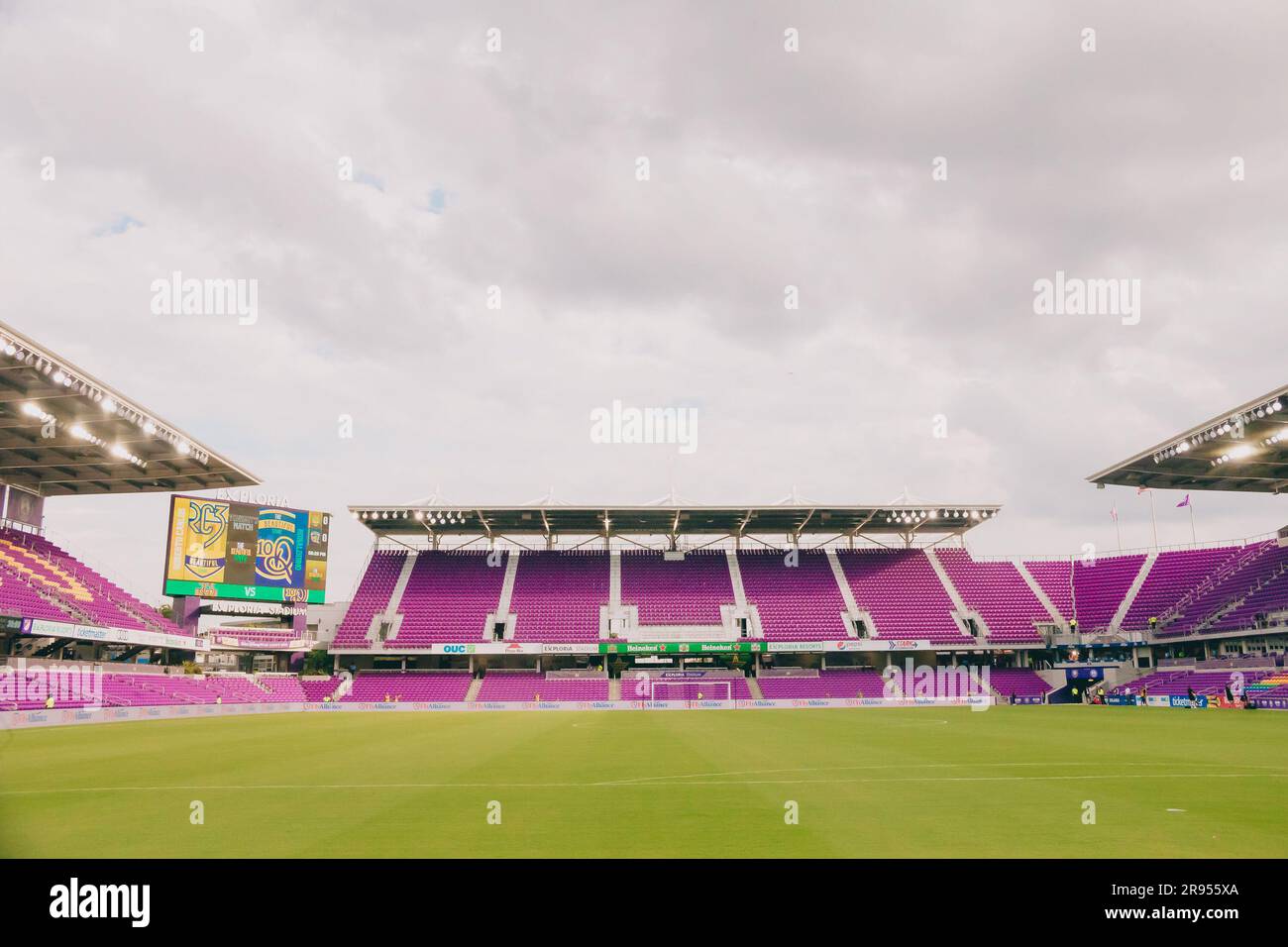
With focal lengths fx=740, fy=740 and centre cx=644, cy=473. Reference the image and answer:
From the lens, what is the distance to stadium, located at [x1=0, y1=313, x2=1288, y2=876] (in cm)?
1088

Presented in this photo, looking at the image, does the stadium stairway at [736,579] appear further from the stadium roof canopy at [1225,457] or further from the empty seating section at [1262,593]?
the empty seating section at [1262,593]

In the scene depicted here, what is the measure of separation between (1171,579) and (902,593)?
2106 centimetres

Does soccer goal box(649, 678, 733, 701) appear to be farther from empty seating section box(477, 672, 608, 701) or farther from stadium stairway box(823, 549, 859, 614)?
stadium stairway box(823, 549, 859, 614)

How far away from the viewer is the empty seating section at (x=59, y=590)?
38250 millimetres

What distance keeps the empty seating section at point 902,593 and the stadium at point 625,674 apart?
0.32 metres

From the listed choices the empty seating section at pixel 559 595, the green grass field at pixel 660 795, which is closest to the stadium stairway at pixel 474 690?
the empty seating section at pixel 559 595

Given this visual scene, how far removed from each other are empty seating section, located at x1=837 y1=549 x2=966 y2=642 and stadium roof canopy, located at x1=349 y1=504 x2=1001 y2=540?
255 cm

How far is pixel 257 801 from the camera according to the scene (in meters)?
12.0
